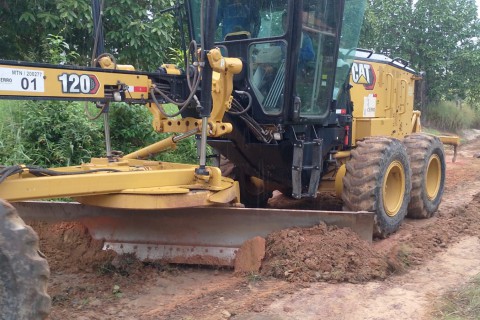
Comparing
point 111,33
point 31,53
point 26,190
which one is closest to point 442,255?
point 26,190

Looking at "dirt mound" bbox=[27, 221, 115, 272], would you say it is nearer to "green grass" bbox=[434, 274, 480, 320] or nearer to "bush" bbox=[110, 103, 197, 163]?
"green grass" bbox=[434, 274, 480, 320]

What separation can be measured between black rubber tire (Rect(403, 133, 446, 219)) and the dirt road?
118cm

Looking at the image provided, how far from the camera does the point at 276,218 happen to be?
15.9ft

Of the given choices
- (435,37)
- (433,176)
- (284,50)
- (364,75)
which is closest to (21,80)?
(284,50)

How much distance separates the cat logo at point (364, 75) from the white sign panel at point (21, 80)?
3970mm

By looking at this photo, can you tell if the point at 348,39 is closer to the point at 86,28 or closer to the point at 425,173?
the point at 425,173

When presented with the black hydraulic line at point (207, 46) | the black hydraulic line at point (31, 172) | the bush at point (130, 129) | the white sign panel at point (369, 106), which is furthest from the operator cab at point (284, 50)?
the bush at point (130, 129)

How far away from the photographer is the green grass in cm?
393

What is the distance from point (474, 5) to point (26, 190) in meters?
19.3

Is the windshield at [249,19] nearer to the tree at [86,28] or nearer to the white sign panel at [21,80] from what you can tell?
the white sign panel at [21,80]

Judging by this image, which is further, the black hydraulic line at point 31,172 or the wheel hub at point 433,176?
the wheel hub at point 433,176

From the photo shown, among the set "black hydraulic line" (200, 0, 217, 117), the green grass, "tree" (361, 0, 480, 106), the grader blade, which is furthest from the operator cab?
"tree" (361, 0, 480, 106)

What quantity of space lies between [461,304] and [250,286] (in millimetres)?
1562

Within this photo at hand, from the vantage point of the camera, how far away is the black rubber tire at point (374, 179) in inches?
223
